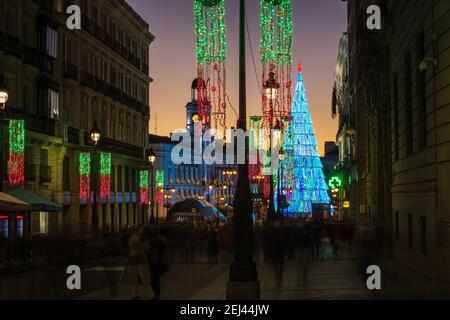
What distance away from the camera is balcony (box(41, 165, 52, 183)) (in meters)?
50.0

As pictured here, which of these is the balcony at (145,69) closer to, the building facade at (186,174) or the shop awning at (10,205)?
the building facade at (186,174)

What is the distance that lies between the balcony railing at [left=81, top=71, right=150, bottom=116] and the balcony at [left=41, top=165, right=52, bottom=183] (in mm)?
9491

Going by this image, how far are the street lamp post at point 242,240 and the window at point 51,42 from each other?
31.9m

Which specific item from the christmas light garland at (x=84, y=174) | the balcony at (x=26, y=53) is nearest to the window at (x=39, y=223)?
the christmas light garland at (x=84, y=174)

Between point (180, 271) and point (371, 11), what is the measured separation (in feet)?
43.6

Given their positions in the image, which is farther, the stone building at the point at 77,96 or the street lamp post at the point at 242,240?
the stone building at the point at 77,96

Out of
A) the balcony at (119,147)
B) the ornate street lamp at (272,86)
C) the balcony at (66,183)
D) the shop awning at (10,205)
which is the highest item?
the ornate street lamp at (272,86)

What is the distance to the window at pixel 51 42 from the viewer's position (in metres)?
50.4

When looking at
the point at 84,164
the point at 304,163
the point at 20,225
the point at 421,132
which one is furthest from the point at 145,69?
the point at 421,132

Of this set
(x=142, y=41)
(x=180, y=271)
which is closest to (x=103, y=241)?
(x=180, y=271)

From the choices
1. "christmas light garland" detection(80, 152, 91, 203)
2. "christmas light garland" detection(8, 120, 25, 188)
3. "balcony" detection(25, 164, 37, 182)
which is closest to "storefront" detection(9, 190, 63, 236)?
"christmas light garland" detection(8, 120, 25, 188)

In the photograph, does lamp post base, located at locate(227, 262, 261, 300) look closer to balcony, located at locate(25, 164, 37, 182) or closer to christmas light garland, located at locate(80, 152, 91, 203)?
balcony, located at locate(25, 164, 37, 182)
